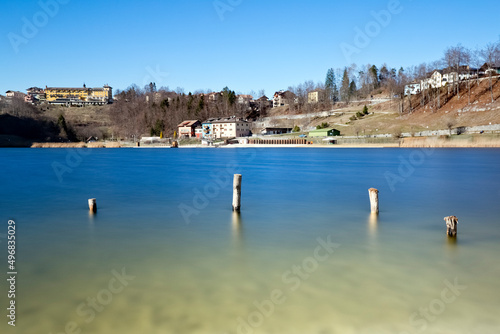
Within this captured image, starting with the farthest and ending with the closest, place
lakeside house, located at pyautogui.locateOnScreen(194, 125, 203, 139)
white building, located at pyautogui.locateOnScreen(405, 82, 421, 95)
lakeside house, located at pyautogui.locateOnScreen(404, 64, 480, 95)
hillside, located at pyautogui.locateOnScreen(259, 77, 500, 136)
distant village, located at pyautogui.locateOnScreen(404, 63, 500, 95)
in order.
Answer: lakeside house, located at pyautogui.locateOnScreen(194, 125, 203, 139) < white building, located at pyautogui.locateOnScreen(405, 82, 421, 95) < lakeside house, located at pyautogui.locateOnScreen(404, 64, 480, 95) < distant village, located at pyautogui.locateOnScreen(404, 63, 500, 95) < hillside, located at pyautogui.locateOnScreen(259, 77, 500, 136)

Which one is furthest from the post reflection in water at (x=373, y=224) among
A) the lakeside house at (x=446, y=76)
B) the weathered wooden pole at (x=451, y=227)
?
the lakeside house at (x=446, y=76)

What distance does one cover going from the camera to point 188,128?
166 metres

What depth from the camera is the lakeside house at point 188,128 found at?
543 feet

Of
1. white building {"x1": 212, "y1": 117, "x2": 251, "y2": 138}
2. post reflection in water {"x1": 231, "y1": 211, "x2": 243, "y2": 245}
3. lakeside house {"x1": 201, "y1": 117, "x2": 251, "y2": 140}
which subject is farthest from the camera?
lakeside house {"x1": 201, "y1": 117, "x2": 251, "y2": 140}

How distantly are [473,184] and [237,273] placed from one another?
30348 millimetres

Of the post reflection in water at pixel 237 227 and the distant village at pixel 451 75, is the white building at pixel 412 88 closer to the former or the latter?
the distant village at pixel 451 75

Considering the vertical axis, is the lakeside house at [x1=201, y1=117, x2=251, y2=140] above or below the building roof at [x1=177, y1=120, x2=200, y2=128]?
below

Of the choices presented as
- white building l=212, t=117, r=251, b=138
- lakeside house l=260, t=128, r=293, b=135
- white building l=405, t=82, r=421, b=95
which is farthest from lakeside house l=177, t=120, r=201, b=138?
white building l=405, t=82, r=421, b=95

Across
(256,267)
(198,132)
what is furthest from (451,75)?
(256,267)

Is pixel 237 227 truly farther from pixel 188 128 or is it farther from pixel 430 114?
pixel 188 128

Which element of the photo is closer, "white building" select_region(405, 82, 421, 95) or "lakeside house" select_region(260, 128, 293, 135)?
"white building" select_region(405, 82, 421, 95)

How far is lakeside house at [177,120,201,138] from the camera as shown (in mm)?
165625

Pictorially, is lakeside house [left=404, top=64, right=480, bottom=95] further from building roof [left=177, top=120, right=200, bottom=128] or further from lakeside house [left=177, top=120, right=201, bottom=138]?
building roof [left=177, top=120, right=200, bottom=128]

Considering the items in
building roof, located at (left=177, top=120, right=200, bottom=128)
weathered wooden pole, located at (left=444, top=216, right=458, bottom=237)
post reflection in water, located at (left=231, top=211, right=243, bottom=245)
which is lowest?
post reflection in water, located at (left=231, top=211, right=243, bottom=245)
